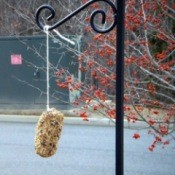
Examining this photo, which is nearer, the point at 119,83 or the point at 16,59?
the point at 119,83

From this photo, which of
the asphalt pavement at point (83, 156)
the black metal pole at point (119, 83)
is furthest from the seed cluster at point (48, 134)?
the asphalt pavement at point (83, 156)

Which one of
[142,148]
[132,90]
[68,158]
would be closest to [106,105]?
[132,90]

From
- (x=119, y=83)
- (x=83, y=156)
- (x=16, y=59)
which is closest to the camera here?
(x=119, y=83)

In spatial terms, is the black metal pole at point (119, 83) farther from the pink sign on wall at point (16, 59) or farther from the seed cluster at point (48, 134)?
the pink sign on wall at point (16, 59)

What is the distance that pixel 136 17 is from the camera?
4324 millimetres

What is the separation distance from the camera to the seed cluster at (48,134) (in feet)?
7.98

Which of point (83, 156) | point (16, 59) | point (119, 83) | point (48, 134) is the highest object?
point (119, 83)

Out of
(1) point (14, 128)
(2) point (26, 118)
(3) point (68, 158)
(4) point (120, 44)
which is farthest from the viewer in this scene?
(2) point (26, 118)

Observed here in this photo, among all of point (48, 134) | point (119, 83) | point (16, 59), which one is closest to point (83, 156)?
point (48, 134)

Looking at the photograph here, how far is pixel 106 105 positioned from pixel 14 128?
24.7ft

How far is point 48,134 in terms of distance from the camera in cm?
245

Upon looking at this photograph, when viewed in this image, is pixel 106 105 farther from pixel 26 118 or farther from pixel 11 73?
pixel 11 73

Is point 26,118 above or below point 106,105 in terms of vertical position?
below

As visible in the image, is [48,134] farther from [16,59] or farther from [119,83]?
[16,59]
